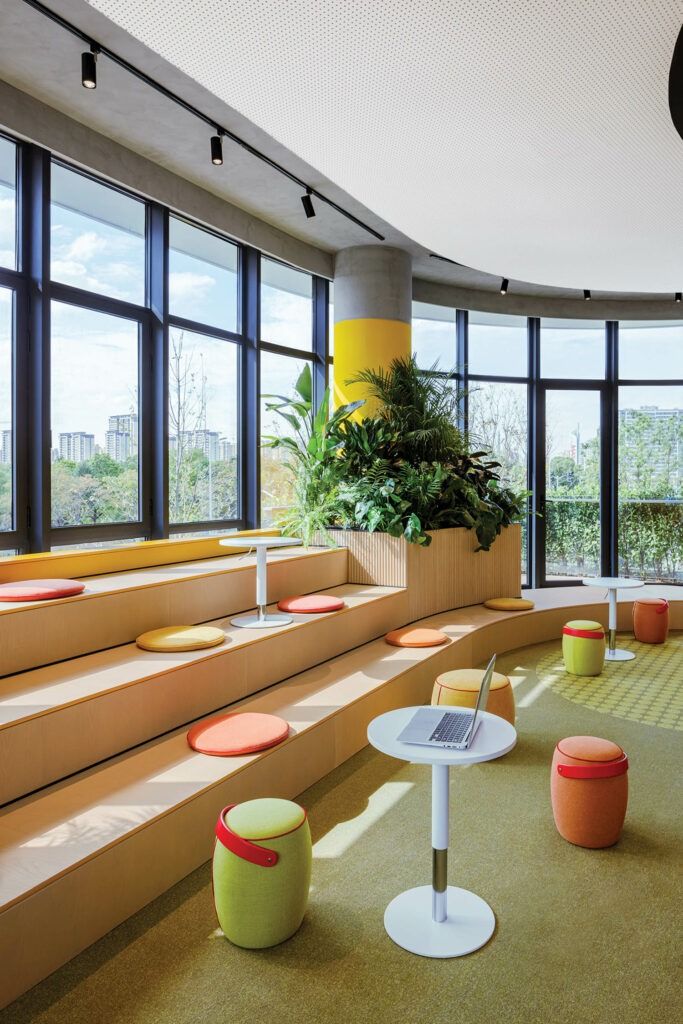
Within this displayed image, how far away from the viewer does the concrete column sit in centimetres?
720

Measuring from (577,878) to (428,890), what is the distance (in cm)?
59

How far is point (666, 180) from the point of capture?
4.18 m

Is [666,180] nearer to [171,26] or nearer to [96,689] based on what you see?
[171,26]

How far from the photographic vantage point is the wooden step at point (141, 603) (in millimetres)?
3307

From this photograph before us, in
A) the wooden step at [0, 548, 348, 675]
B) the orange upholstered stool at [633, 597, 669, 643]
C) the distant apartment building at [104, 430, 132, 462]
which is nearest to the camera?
the wooden step at [0, 548, 348, 675]

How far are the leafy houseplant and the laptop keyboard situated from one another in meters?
3.18

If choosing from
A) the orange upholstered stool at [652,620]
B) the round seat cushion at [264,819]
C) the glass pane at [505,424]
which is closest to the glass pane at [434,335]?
the glass pane at [505,424]

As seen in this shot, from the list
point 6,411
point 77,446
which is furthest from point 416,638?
point 6,411

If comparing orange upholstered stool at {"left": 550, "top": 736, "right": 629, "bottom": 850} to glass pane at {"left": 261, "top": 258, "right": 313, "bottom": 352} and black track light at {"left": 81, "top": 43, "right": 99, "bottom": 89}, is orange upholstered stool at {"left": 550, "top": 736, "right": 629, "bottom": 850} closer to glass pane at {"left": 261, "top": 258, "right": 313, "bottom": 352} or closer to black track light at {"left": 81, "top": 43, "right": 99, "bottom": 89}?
black track light at {"left": 81, "top": 43, "right": 99, "bottom": 89}

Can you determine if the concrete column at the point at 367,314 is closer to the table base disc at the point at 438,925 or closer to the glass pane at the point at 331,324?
the glass pane at the point at 331,324

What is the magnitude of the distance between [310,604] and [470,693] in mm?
1356

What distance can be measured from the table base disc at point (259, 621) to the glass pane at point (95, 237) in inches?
104

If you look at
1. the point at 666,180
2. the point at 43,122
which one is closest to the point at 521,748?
the point at 666,180

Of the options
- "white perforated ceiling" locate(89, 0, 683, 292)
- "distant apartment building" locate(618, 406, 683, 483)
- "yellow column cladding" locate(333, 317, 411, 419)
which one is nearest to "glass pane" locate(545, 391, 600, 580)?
"distant apartment building" locate(618, 406, 683, 483)
